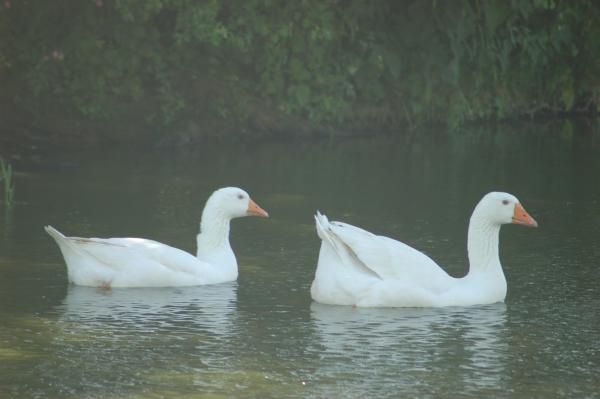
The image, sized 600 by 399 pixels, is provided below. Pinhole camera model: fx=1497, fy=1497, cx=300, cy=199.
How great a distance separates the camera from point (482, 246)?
39.4 ft

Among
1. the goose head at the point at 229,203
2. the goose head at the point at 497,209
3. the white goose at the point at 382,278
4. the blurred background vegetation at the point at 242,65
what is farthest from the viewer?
the blurred background vegetation at the point at 242,65

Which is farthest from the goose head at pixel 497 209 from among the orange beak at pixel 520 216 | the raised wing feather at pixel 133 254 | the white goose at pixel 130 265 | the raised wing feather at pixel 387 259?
the raised wing feather at pixel 133 254

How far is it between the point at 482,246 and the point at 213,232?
2.45 meters

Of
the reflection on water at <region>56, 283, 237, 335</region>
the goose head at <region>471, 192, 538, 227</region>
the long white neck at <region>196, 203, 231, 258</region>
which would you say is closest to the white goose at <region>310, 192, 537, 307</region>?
the goose head at <region>471, 192, 538, 227</region>

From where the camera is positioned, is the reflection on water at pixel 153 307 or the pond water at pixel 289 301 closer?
the pond water at pixel 289 301

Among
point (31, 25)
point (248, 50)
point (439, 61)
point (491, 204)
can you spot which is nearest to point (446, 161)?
point (439, 61)

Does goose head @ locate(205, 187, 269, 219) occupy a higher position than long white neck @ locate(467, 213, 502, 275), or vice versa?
goose head @ locate(205, 187, 269, 219)

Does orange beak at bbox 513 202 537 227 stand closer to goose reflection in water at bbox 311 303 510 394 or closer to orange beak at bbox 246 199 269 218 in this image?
goose reflection in water at bbox 311 303 510 394

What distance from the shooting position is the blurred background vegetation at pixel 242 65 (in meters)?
23.0

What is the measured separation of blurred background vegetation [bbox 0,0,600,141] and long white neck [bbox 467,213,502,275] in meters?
9.52

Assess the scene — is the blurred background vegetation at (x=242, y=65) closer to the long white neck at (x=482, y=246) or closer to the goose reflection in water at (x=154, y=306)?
the long white neck at (x=482, y=246)

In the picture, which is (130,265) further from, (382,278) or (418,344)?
(418,344)

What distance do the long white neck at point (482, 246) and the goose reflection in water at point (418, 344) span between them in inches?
13.3

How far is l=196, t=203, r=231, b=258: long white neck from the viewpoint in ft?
42.5
